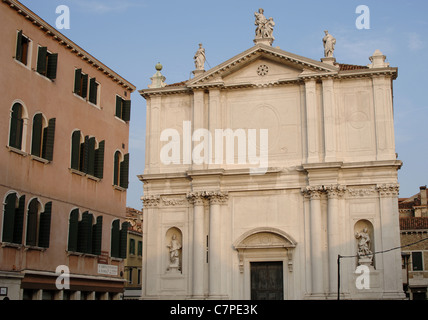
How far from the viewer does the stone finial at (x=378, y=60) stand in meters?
30.0

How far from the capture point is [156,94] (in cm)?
3291

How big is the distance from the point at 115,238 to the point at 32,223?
7001 mm

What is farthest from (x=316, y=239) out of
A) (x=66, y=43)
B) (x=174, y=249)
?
(x=66, y=43)

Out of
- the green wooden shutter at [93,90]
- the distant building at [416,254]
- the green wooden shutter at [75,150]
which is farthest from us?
the distant building at [416,254]

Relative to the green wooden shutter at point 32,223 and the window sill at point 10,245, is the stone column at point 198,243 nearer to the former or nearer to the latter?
the green wooden shutter at point 32,223

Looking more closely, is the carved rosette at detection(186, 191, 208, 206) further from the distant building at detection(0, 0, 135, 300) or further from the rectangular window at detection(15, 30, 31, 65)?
the rectangular window at detection(15, 30, 31, 65)

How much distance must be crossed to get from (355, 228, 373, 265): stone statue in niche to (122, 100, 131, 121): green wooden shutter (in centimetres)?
1293

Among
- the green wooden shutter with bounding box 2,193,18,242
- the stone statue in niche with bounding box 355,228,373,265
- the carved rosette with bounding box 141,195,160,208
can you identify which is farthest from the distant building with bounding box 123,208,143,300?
the green wooden shutter with bounding box 2,193,18,242

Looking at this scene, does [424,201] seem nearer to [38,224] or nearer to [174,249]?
[174,249]

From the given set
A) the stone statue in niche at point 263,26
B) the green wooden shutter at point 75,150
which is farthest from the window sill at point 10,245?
the stone statue in niche at point 263,26

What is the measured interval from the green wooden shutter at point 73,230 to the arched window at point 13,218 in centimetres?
356
